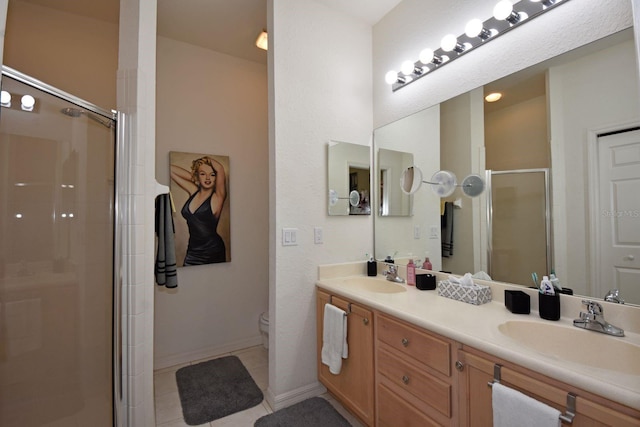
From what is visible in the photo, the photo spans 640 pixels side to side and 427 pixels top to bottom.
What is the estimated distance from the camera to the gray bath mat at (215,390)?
5.99 feet

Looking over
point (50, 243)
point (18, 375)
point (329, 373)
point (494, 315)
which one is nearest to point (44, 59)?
point (50, 243)

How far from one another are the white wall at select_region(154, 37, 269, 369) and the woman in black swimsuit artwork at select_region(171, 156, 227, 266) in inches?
3.3

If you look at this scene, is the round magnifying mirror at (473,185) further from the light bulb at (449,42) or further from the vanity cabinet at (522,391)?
the vanity cabinet at (522,391)

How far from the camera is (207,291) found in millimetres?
2598

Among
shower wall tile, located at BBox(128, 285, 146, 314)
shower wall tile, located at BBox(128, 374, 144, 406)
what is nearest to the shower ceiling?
shower wall tile, located at BBox(128, 285, 146, 314)

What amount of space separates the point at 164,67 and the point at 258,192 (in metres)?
1.36

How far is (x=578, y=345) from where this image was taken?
108 cm

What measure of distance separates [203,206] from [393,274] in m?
1.76

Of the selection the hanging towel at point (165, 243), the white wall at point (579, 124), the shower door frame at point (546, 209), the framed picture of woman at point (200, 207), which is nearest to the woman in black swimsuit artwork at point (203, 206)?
the framed picture of woman at point (200, 207)

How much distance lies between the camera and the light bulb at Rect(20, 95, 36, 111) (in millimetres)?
1157

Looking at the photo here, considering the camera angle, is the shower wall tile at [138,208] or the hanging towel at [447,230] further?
the hanging towel at [447,230]

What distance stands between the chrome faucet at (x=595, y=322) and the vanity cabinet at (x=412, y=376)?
526 millimetres

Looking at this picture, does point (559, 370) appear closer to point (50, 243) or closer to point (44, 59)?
point (50, 243)

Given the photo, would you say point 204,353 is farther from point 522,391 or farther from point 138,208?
point 522,391
